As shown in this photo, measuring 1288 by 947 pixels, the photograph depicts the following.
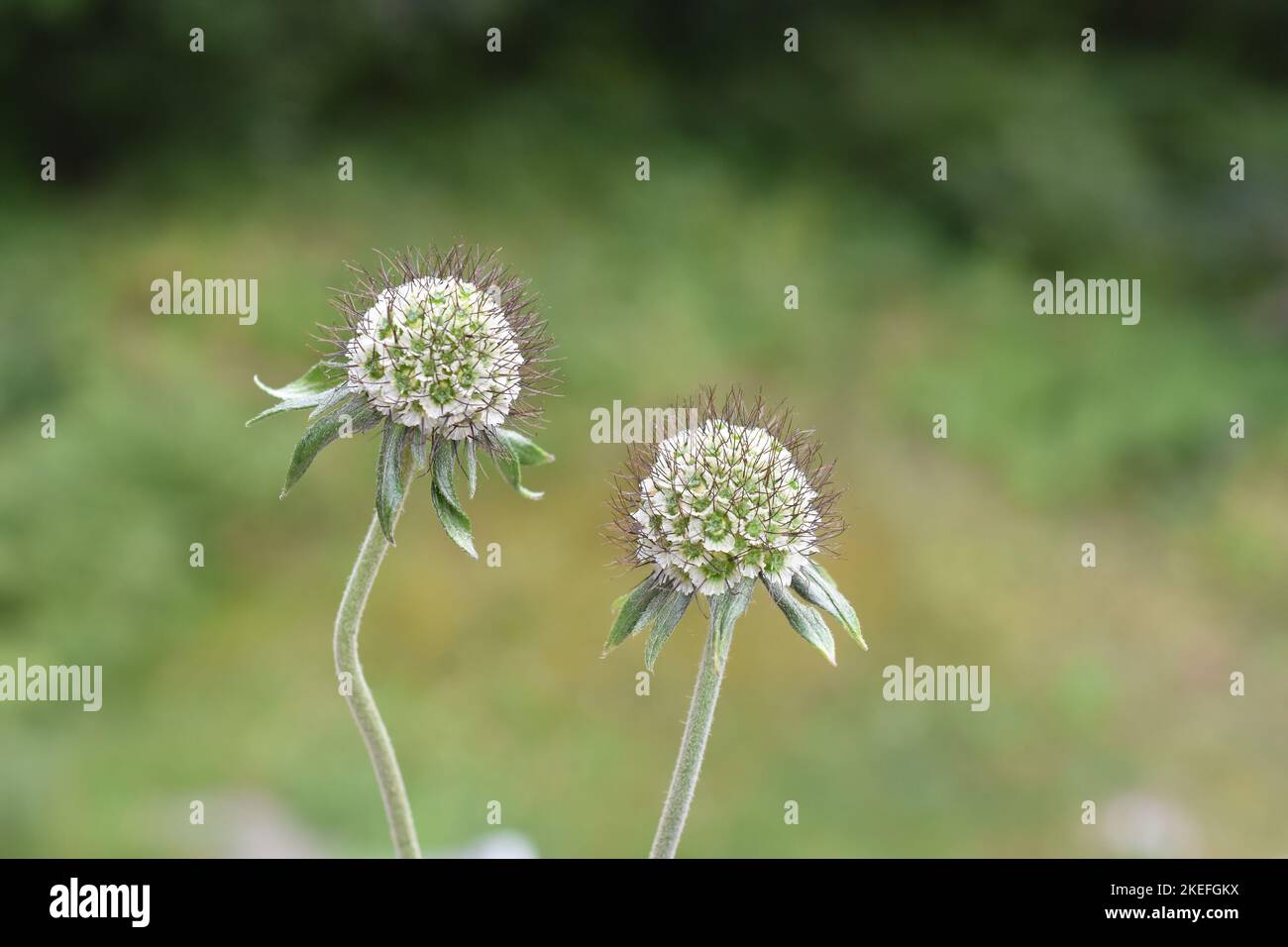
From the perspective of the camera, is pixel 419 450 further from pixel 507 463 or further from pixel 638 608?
pixel 638 608

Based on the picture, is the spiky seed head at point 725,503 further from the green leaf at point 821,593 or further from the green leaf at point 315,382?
the green leaf at point 315,382

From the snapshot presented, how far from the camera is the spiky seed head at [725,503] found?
5.58ft

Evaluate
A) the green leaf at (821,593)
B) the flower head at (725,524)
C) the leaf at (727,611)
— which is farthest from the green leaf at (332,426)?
the green leaf at (821,593)

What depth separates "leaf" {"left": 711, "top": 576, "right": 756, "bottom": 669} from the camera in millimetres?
1611

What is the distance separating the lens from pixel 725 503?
5.63ft

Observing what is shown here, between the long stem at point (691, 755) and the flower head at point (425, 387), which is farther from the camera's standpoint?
the flower head at point (425, 387)

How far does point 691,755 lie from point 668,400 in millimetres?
6189

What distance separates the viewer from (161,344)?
8.00m

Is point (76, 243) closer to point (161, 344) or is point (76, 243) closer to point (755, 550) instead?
point (161, 344)

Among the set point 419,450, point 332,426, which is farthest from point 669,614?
point 332,426

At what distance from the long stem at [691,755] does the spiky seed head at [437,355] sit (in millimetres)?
428

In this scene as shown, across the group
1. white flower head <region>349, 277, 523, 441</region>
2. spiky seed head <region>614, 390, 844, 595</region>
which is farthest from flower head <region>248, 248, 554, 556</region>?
spiky seed head <region>614, 390, 844, 595</region>

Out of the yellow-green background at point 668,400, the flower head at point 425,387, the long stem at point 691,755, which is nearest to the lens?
the long stem at point 691,755
